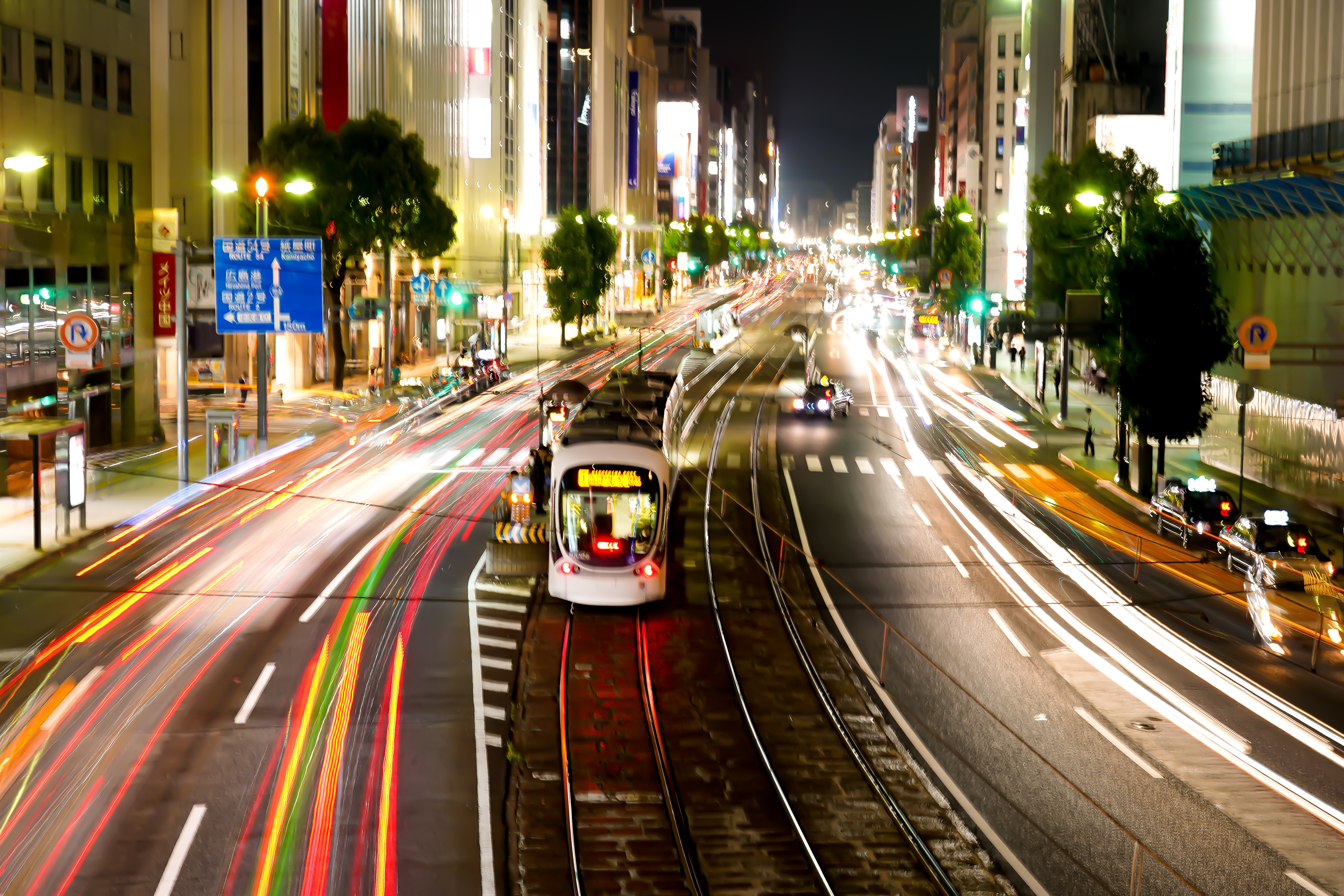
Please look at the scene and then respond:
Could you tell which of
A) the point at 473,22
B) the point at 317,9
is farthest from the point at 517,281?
the point at 317,9

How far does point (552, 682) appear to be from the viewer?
19.2 m

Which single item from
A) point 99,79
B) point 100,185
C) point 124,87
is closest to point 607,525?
point 100,185

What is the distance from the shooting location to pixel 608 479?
22.9m

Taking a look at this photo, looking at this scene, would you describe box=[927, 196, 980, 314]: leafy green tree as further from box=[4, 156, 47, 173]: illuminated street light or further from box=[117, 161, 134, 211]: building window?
box=[4, 156, 47, 173]: illuminated street light

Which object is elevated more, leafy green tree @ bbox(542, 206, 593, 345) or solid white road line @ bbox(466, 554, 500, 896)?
leafy green tree @ bbox(542, 206, 593, 345)

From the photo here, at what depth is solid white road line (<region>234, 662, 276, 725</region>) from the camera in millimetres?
16953

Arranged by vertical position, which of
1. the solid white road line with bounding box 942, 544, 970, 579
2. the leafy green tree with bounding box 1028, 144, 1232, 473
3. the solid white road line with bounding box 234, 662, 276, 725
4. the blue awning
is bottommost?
the solid white road line with bounding box 234, 662, 276, 725

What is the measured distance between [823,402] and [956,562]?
28570 mm

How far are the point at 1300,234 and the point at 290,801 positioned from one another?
35.8 m

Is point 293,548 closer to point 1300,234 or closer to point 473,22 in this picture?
point 1300,234

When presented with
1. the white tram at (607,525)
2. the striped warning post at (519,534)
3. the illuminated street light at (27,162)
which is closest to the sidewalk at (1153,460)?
the white tram at (607,525)

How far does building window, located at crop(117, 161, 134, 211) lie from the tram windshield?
2734 cm

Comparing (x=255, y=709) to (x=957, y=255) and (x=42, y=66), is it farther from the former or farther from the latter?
(x=957, y=255)

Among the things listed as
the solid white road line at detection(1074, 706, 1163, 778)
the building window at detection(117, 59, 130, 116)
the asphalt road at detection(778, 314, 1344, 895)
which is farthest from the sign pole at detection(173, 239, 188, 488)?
the solid white road line at detection(1074, 706, 1163, 778)
